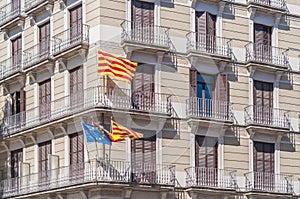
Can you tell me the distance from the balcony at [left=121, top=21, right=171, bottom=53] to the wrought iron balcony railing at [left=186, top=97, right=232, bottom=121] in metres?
2.76

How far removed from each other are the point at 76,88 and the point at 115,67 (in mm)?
3366

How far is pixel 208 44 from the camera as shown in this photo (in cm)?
3619

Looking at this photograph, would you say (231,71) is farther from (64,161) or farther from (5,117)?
(5,117)

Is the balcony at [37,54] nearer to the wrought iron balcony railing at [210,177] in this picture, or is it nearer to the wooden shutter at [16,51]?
the wooden shutter at [16,51]

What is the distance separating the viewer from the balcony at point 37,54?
37.3 metres

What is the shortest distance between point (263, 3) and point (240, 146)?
24.2ft

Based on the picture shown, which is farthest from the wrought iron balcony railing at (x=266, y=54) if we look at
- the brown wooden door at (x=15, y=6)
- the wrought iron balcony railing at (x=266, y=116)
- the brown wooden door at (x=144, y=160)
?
the brown wooden door at (x=15, y=6)

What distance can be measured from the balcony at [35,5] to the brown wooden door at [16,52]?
2063 mm

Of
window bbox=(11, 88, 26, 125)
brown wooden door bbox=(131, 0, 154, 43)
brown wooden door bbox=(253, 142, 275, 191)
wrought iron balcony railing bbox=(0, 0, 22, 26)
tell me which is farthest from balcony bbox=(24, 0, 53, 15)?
brown wooden door bbox=(253, 142, 275, 191)

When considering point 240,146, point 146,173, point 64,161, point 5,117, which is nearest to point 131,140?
point 146,173

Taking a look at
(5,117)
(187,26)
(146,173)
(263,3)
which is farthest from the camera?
(5,117)

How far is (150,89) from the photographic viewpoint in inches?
1352

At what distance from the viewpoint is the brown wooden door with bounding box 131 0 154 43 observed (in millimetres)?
34125

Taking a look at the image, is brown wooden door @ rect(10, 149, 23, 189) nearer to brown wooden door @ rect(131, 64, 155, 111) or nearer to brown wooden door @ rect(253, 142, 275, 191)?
brown wooden door @ rect(131, 64, 155, 111)
